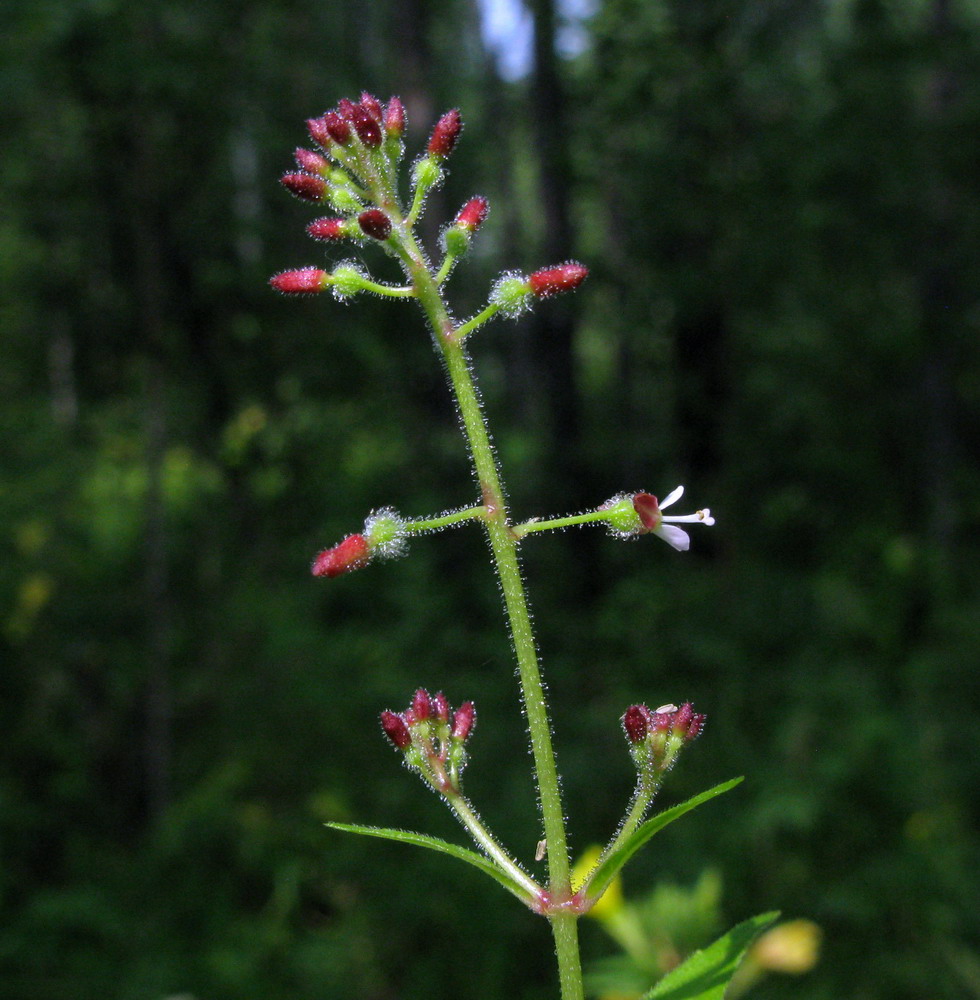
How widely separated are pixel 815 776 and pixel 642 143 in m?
5.83

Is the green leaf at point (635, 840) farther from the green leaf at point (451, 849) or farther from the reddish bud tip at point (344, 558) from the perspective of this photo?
the reddish bud tip at point (344, 558)

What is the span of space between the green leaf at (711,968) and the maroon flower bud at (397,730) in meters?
0.56

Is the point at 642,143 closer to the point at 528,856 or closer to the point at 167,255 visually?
the point at 167,255

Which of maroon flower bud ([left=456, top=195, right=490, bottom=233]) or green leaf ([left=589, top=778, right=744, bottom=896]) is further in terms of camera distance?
maroon flower bud ([left=456, top=195, right=490, bottom=233])

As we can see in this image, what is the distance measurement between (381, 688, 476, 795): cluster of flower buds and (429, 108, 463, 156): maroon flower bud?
980mm

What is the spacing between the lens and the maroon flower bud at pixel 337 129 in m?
1.77

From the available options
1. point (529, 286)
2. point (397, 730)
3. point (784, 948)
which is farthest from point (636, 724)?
point (784, 948)

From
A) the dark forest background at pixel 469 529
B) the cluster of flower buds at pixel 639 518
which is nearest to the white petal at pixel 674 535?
the cluster of flower buds at pixel 639 518

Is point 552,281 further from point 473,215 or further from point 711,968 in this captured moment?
point 711,968

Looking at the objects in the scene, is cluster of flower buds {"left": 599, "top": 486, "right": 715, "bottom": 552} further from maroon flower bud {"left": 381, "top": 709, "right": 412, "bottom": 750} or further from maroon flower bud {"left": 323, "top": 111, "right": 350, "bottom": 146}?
maroon flower bud {"left": 323, "top": 111, "right": 350, "bottom": 146}

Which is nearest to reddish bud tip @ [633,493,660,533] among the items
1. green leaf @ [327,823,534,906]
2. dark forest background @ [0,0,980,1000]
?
green leaf @ [327,823,534,906]

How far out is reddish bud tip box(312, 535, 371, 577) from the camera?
175 cm

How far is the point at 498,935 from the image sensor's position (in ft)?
19.1

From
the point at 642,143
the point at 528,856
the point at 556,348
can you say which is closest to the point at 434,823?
the point at 528,856
